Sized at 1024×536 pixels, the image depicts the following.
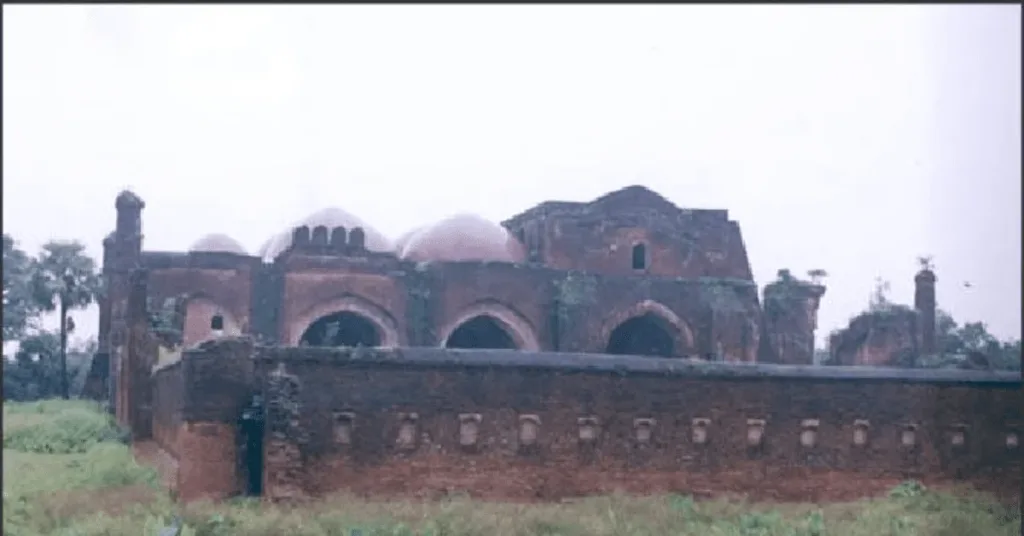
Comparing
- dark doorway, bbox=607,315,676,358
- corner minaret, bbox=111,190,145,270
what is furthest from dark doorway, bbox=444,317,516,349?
corner minaret, bbox=111,190,145,270

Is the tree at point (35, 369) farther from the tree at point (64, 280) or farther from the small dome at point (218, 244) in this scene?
the small dome at point (218, 244)

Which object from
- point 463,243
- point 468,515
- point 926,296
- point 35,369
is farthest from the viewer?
point 35,369

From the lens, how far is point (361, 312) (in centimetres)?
2739

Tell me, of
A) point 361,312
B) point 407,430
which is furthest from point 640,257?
point 407,430

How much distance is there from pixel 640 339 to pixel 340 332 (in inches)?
298

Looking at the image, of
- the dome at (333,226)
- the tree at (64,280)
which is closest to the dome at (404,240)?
the dome at (333,226)

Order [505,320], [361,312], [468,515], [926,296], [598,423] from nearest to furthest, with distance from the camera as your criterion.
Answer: [468,515] → [598,423] → [361,312] → [505,320] → [926,296]

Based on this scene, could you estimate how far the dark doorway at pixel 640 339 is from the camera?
96.6 feet

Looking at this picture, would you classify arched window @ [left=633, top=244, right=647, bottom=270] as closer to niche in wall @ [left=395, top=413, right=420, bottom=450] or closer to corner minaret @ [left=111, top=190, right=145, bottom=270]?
corner minaret @ [left=111, top=190, right=145, bottom=270]

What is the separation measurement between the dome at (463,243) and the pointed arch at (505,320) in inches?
48.7

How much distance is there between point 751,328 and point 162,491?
1635cm

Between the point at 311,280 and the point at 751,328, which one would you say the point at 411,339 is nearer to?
the point at 311,280

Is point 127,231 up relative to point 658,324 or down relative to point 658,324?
up

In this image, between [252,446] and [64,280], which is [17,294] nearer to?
[64,280]
